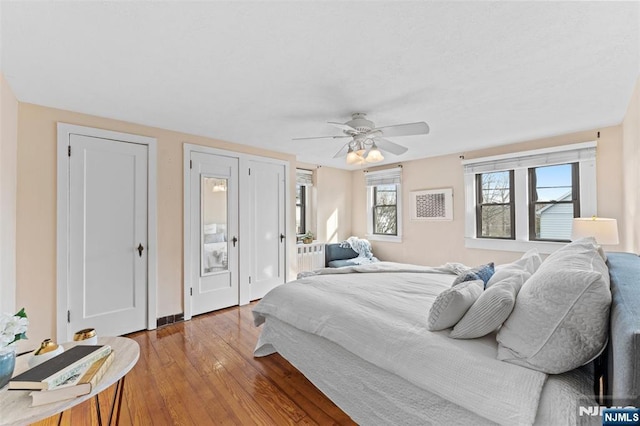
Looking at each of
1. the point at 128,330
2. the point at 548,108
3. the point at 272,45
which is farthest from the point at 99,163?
the point at 548,108

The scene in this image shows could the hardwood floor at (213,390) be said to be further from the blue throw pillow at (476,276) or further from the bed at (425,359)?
the blue throw pillow at (476,276)

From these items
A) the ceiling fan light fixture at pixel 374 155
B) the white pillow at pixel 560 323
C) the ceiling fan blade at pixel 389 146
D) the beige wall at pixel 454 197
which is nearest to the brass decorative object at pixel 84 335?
the white pillow at pixel 560 323

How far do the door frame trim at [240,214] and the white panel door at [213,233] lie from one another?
45mm

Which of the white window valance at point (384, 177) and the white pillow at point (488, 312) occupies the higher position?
the white window valance at point (384, 177)

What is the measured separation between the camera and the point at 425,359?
1380 millimetres

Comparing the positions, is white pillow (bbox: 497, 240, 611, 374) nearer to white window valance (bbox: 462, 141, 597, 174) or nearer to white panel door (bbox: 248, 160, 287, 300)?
white window valance (bbox: 462, 141, 597, 174)

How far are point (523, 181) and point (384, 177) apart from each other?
2.39 metres

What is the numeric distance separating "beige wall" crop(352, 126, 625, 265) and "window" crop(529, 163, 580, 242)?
1.01 ft

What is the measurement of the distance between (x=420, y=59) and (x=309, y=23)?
839mm

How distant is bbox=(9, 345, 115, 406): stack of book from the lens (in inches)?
41.4

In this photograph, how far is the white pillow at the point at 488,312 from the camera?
1330 mm

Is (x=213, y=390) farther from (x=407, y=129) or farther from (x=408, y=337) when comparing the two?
(x=407, y=129)

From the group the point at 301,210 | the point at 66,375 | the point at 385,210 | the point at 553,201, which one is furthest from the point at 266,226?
the point at 553,201

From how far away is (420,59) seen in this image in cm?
192
